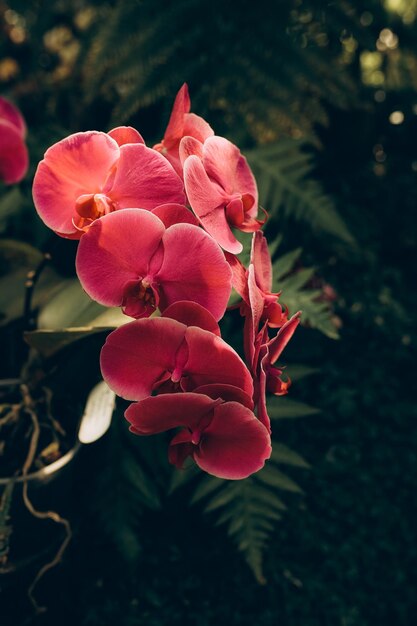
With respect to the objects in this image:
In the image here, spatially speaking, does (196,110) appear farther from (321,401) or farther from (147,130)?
(321,401)

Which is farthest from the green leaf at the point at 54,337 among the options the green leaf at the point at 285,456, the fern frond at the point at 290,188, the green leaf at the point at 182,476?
the fern frond at the point at 290,188

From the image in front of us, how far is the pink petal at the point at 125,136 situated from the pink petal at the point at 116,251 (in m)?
0.12

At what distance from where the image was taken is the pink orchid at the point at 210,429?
0.47m

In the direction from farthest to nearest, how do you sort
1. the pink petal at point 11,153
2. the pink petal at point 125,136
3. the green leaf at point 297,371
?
the green leaf at point 297,371 < the pink petal at point 11,153 < the pink petal at point 125,136

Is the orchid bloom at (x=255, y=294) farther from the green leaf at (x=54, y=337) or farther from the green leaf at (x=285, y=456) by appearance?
the green leaf at (x=285, y=456)

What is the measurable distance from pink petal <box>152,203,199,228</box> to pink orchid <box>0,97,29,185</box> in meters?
0.39

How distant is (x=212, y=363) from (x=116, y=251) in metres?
0.12

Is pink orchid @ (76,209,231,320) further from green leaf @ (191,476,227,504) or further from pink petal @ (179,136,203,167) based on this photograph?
green leaf @ (191,476,227,504)

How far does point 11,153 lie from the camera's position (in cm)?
82

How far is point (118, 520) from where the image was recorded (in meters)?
0.86

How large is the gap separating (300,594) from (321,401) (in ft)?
1.13

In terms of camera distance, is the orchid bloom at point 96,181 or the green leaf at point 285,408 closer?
the orchid bloom at point 96,181

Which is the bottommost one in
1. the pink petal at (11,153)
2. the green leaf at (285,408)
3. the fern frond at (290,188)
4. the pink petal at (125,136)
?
the green leaf at (285,408)

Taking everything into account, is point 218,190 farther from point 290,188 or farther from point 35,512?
point 290,188
